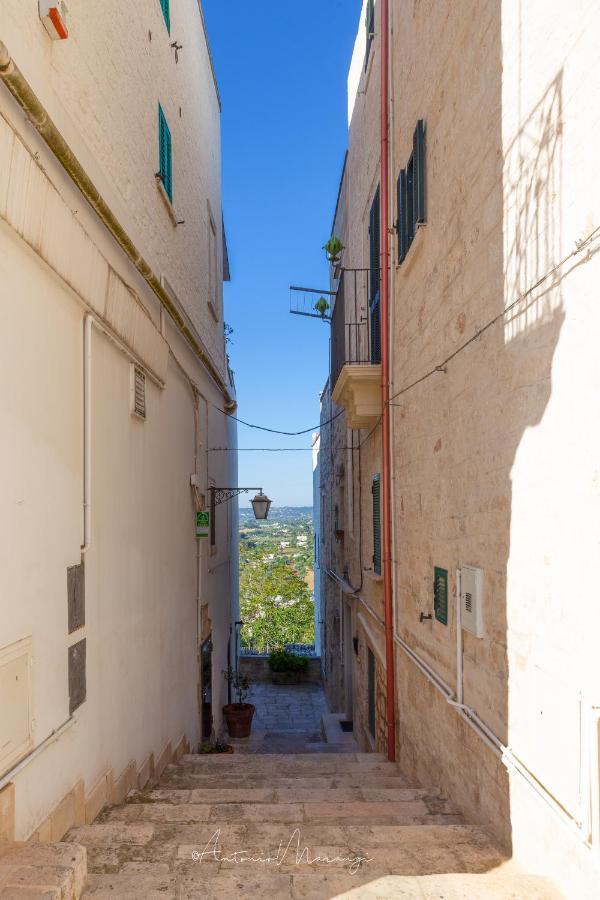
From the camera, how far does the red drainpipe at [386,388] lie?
7059 millimetres

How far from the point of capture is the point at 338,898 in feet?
9.42

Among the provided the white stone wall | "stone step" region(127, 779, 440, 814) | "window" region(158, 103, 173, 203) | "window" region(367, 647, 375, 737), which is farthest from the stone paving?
"window" region(158, 103, 173, 203)

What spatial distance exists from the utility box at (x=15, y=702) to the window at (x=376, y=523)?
5.47m

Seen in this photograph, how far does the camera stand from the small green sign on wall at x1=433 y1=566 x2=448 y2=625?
16.9ft

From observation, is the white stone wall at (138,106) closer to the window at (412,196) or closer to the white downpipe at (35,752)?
the window at (412,196)

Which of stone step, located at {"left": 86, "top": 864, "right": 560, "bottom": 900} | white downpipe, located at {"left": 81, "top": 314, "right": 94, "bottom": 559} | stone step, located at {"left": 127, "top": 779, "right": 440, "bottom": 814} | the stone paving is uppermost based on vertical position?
white downpipe, located at {"left": 81, "top": 314, "right": 94, "bottom": 559}

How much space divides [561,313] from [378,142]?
20.4 feet


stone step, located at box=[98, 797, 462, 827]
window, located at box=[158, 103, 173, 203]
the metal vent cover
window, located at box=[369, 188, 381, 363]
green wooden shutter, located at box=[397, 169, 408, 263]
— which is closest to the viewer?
stone step, located at box=[98, 797, 462, 827]

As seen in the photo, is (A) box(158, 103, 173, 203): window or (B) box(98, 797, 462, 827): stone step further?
(A) box(158, 103, 173, 203): window

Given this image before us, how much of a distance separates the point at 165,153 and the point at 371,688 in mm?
7651

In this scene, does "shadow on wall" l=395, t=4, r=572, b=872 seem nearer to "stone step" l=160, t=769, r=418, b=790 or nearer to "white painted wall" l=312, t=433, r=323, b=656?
"stone step" l=160, t=769, r=418, b=790

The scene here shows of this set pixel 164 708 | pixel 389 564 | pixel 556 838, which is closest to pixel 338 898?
pixel 556 838

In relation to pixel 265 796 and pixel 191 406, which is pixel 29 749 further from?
pixel 191 406

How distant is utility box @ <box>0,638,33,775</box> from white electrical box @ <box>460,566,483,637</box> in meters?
2.78
